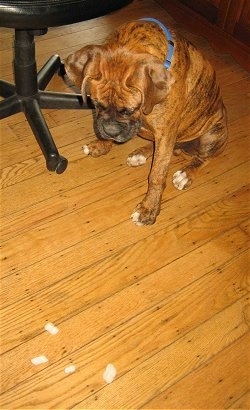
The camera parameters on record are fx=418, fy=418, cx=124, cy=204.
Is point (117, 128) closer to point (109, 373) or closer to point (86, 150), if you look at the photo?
point (86, 150)

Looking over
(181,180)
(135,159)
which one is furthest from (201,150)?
(135,159)

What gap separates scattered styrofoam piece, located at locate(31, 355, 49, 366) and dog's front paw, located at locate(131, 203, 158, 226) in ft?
2.83

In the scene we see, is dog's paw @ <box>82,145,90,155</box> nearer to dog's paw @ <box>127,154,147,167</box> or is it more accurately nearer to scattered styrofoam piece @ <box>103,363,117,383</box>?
dog's paw @ <box>127,154,147,167</box>

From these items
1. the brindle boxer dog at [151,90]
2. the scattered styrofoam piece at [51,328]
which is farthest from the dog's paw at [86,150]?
the scattered styrofoam piece at [51,328]

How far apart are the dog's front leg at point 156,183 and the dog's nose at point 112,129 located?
26 centimetres

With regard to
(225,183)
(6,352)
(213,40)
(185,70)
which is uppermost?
(185,70)

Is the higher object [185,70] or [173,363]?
[185,70]

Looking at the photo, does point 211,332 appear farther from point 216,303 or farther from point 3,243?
point 3,243

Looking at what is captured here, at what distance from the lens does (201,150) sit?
2.49m

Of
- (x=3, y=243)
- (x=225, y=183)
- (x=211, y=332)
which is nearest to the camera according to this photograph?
(x=211, y=332)

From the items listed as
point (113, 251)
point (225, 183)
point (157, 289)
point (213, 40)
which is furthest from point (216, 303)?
point (213, 40)

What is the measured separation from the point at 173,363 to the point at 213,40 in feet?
9.52

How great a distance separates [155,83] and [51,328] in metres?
1.15

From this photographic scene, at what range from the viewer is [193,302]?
80.2 inches
